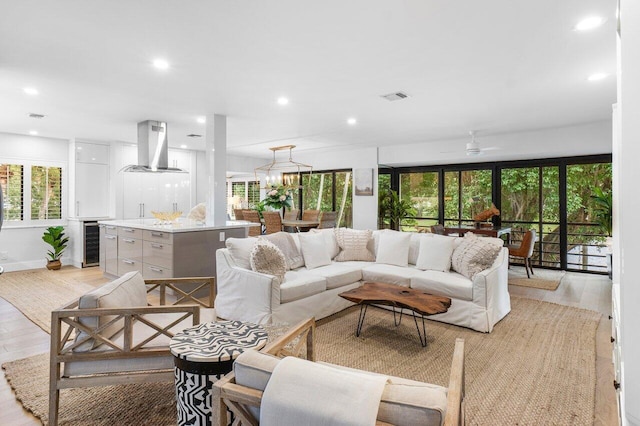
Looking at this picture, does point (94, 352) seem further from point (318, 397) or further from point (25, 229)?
point (25, 229)

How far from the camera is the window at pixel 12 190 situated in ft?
20.6

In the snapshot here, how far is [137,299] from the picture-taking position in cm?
238

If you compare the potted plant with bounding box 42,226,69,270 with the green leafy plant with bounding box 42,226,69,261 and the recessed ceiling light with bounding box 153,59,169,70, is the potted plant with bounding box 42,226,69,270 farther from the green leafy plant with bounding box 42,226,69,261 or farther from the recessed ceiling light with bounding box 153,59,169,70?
the recessed ceiling light with bounding box 153,59,169,70

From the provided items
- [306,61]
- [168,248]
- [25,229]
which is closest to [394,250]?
[306,61]

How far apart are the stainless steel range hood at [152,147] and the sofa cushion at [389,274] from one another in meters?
3.25

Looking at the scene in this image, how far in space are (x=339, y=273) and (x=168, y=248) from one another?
217 cm

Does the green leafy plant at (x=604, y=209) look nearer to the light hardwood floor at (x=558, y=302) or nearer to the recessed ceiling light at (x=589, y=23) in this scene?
the light hardwood floor at (x=558, y=302)

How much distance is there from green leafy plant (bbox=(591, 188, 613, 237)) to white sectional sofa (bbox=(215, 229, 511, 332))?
2.77 m

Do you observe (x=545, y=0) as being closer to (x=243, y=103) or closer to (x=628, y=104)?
(x=628, y=104)

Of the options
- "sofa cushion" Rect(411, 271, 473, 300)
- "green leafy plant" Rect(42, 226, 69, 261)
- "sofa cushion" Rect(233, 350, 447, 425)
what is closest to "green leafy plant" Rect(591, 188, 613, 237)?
"sofa cushion" Rect(411, 271, 473, 300)

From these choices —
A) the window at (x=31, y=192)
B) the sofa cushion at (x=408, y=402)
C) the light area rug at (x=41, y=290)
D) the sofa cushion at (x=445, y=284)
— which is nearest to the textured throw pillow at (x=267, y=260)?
the sofa cushion at (x=445, y=284)

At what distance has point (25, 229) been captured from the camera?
649cm

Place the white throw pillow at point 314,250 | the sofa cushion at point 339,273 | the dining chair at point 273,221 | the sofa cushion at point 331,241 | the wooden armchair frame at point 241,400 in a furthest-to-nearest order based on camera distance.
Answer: the dining chair at point 273,221 < the sofa cushion at point 331,241 < the white throw pillow at point 314,250 < the sofa cushion at point 339,273 < the wooden armchair frame at point 241,400

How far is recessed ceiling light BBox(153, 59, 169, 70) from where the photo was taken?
10.2 feet
